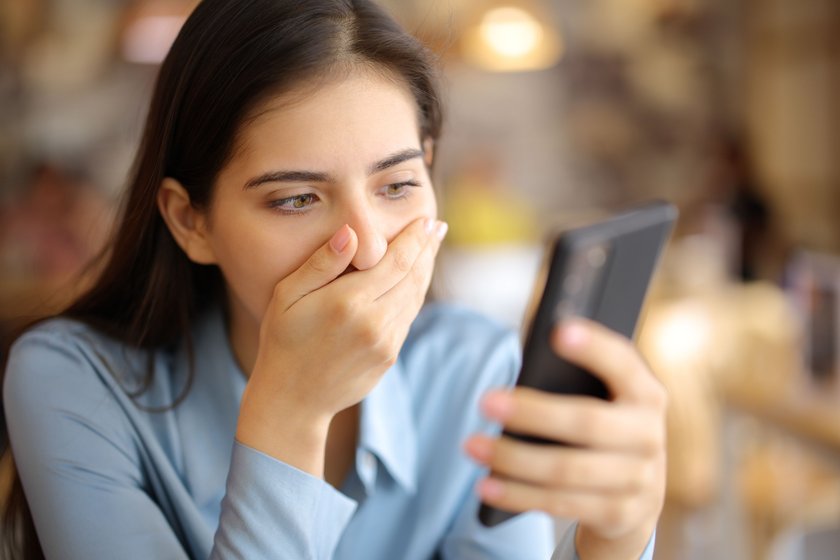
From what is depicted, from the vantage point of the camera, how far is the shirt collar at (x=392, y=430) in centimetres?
104

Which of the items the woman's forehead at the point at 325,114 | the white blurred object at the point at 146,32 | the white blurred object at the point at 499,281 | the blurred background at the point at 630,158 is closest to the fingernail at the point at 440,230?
the woman's forehead at the point at 325,114

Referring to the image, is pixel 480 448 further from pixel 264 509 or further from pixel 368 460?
pixel 368 460

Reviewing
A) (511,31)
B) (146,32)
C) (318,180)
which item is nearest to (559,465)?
(318,180)

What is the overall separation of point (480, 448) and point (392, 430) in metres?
0.47

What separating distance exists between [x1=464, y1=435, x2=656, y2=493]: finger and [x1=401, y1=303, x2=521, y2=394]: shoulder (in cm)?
53

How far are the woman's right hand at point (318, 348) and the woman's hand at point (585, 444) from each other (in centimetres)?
21

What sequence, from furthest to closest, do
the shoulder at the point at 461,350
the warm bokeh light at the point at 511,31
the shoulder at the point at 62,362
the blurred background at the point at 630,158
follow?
1. the warm bokeh light at the point at 511,31
2. the blurred background at the point at 630,158
3. the shoulder at the point at 461,350
4. the shoulder at the point at 62,362

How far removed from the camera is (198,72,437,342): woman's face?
0.86m

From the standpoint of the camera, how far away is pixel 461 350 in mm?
1183

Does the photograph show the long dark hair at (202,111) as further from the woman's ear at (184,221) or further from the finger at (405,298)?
the finger at (405,298)

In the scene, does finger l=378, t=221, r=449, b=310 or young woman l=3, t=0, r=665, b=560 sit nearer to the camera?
young woman l=3, t=0, r=665, b=560

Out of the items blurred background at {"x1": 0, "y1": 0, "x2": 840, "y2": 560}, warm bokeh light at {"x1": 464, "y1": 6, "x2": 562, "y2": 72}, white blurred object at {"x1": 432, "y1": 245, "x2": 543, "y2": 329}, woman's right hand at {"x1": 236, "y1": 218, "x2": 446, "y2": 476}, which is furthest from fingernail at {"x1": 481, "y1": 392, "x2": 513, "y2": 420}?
white blurred object at {"x1": 432, "y1": 245, "x2": 543, "y2": 329}

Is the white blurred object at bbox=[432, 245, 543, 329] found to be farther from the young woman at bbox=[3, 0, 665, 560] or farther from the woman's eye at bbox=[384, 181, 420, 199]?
the woman's eye at bbox=[384, 181, 420, 199]

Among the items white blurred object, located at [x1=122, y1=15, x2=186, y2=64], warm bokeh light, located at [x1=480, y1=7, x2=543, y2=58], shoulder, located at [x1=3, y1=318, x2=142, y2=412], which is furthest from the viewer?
white blurred object, located at [x1=122, y1=15, x2=186, y2=64]
